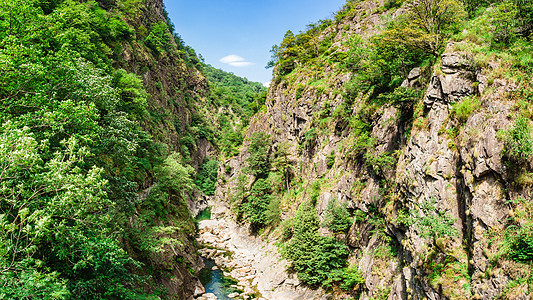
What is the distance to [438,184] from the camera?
1148cm

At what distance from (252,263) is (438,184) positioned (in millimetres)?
23538

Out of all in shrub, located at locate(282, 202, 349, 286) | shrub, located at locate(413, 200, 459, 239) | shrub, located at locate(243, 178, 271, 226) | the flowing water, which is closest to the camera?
shrub, located at locate(413, 200, 459, 239)

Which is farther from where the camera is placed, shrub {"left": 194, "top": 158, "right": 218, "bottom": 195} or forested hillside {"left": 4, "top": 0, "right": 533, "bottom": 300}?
shrub {"left": 194, "top": 158, "right": 218, "bottom": 195}

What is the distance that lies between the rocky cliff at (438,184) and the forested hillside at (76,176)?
12.9 meters

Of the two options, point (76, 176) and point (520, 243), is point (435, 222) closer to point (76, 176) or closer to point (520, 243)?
point (520, 243)

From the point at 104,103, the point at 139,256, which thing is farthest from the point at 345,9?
the point at 139,256

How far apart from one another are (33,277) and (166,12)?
9568 centimetres

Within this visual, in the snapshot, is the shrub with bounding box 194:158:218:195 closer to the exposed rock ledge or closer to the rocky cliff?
the exposed rock ledge

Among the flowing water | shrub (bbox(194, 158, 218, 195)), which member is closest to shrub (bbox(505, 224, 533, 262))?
the flowing water

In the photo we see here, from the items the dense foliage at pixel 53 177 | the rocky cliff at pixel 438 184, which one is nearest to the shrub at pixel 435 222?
the rocky cliff at pixel 438 184

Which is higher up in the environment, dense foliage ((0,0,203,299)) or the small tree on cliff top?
the small tree on cliff top

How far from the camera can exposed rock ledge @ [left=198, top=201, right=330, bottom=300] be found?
21109 mm

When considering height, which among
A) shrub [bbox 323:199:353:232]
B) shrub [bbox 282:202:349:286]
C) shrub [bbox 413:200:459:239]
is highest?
shrub [bbox 413:200:459:239]

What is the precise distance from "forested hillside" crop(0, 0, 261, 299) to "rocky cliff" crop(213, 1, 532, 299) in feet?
42.4
